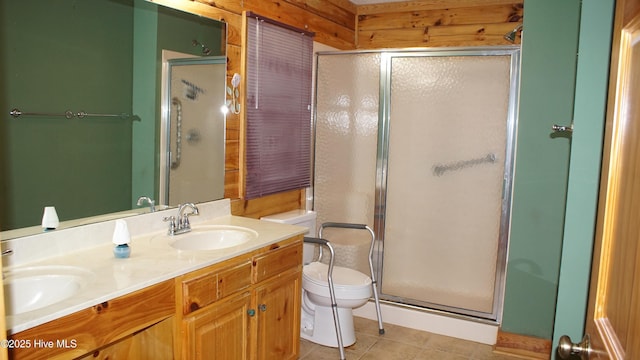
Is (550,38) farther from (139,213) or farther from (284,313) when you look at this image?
(139,213)

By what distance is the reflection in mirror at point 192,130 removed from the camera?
248cm

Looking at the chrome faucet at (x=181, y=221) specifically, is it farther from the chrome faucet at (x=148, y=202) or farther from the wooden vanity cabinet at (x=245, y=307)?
the wooden vanity cabinet at (x=245, y=307)

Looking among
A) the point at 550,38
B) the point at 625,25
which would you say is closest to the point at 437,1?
the point at 550,38

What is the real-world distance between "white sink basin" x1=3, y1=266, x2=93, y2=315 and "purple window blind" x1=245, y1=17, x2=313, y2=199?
1322mm

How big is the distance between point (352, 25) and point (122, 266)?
10.00 feet

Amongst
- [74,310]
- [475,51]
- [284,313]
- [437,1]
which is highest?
[437,1]

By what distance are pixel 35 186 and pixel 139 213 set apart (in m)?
0.54

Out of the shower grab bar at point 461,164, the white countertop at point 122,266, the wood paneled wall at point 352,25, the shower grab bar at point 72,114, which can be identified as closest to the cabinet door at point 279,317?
the white countertop at point 122,266

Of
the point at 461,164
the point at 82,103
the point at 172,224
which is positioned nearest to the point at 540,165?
the point at 461,164

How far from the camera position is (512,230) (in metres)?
3.07

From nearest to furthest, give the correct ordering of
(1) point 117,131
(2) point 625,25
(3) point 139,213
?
1. (2) point 625,25
2. (1) point 117,131
3. (3) point 139,213

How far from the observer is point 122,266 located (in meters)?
1.87

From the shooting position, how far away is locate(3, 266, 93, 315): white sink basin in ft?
5.44

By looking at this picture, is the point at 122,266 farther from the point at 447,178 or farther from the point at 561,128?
the point at 561,128
